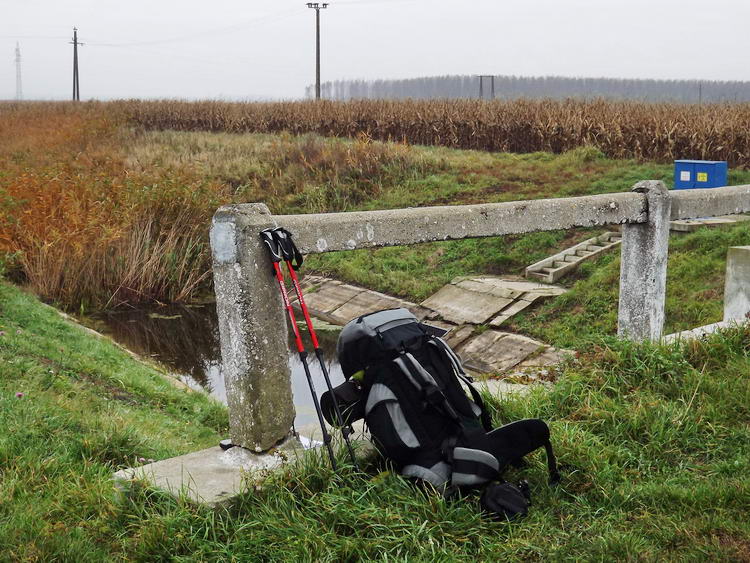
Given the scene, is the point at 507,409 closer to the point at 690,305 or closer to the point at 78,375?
the point at 78,375

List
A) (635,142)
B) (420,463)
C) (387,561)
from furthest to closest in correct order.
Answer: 1. (635,142)
2. (420,463)
3. (387,561)

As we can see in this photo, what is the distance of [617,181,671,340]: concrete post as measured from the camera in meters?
4.38

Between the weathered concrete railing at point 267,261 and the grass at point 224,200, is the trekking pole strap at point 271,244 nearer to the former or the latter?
the weathered concrete railing at point 267,261

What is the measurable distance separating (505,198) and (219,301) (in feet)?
43.3

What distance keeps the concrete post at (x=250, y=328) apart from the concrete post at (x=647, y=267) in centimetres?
227

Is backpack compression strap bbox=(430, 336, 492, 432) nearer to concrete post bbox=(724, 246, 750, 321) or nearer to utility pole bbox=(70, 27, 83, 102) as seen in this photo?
concrete post bbox=(724, 246, 750, 321)

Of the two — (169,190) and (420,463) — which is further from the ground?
(169,190)

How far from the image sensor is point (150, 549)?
257 cm

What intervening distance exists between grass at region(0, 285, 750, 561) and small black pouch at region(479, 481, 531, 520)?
0.04 metres

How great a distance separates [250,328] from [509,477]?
1.21 meters

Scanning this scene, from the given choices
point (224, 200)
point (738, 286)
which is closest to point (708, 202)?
point (738, 286)

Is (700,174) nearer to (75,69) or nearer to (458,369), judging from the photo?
(458,369)

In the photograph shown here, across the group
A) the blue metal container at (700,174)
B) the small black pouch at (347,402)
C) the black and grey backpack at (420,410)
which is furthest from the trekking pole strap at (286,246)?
the blue metal container at (700,174)

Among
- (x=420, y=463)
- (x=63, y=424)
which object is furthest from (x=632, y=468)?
(x=63, y=424)
